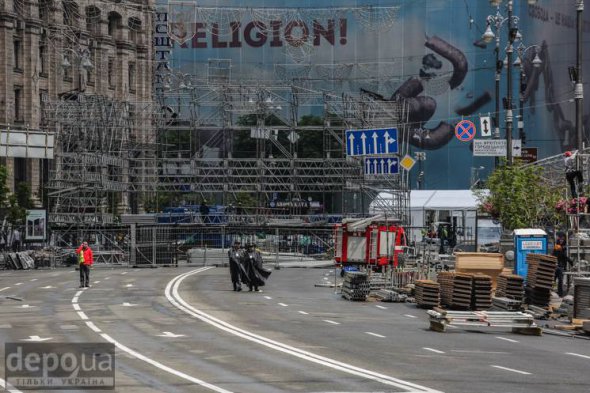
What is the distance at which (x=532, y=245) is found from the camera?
35.8 metres

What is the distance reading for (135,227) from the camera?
59.8 m

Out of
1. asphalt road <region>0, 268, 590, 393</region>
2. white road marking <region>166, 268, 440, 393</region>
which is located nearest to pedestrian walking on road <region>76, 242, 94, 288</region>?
asphalt road <region>0, 268, 590, 393</region>

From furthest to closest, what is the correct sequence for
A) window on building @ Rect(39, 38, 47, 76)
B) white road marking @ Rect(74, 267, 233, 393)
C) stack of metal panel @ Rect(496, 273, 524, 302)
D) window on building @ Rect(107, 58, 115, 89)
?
window on building @ Rect(107, 58, 115, 89) < window on building @ Rect(39, 38, 47, 76) < stack of metal panel @ Rect(496, 273, 524, 302) < white road marking @ Rect(74, 267, 233, 393)

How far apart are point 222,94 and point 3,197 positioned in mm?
13639

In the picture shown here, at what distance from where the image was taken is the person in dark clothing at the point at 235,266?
38156mm

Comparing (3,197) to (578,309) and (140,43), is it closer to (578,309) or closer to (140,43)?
(140,43)

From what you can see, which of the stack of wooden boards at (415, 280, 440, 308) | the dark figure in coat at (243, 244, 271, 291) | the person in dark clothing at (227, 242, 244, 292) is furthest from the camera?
the dark figure in coat at (243, 244, 271, 291)

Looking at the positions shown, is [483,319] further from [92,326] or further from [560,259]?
[560,259]

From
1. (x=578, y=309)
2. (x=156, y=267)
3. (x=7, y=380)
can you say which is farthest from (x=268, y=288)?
(x=7, y=380)

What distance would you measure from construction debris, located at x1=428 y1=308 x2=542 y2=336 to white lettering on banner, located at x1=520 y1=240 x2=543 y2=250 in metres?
9.93

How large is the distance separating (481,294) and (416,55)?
67.7 metres

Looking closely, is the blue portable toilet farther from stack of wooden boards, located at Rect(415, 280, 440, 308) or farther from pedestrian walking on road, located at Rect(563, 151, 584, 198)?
stack of wooden boards, located at Rect(415, 280, 440, 308)

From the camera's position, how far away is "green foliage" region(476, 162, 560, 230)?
45219mm

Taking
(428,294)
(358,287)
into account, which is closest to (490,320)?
(428,294)
